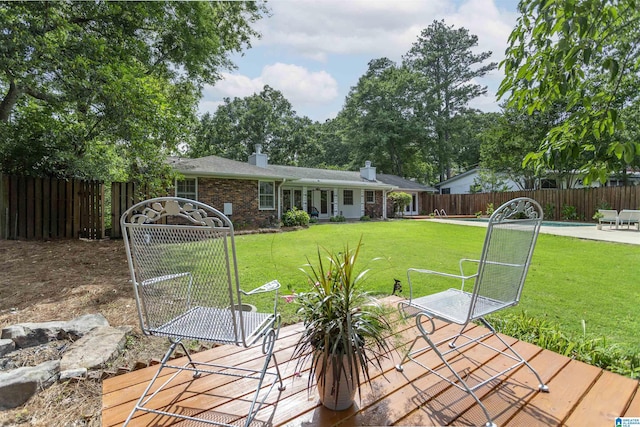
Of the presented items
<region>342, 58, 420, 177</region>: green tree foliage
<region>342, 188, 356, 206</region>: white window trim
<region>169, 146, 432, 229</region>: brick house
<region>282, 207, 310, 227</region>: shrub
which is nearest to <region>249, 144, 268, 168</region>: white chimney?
<region>169, 146, 432, 229</region>: brick house

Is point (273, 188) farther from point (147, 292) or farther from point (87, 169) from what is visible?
point (147, 292)

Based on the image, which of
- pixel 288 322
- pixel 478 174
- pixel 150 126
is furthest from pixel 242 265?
pixel 478 174

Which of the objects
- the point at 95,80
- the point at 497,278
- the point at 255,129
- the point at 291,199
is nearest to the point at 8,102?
the point at 95,80

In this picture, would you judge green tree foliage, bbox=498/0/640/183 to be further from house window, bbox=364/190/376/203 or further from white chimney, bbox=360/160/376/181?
white chimney, bbox=360/160/376/181

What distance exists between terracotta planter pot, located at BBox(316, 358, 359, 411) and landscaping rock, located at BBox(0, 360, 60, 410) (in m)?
1.81

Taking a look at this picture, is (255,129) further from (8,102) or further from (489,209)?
(8,102)

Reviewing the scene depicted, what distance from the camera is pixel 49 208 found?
8.12 metres

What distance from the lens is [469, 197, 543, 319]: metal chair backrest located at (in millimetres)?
1961

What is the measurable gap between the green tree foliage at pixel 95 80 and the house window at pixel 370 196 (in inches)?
460

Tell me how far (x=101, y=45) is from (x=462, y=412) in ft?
28.0

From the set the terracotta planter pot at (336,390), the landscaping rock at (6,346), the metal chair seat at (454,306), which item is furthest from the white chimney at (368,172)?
the terracotta planter pot at (336,390)

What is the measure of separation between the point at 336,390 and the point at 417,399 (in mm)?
531

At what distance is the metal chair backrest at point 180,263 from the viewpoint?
5.55ft

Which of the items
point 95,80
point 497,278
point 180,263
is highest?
point 95,80
